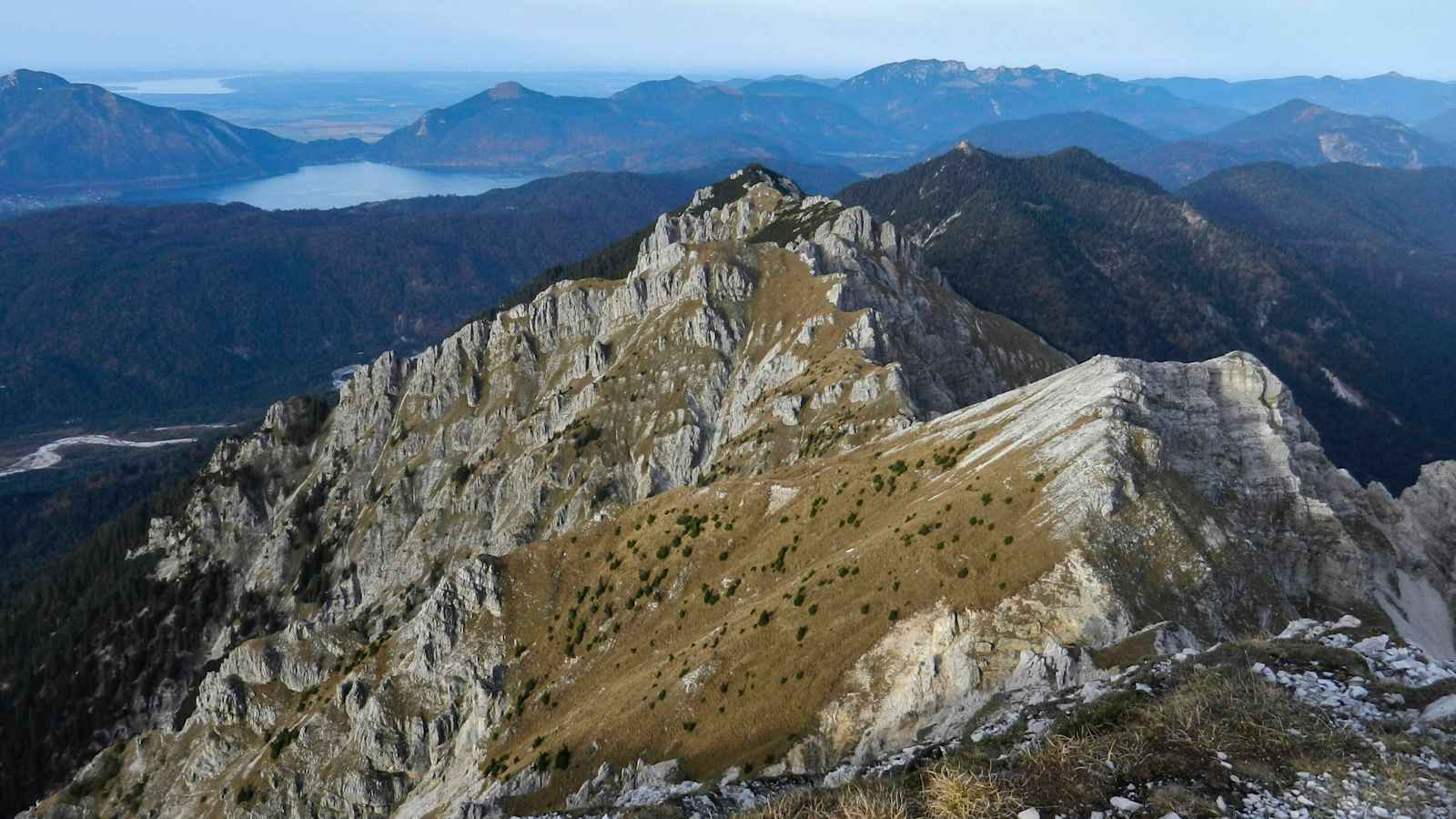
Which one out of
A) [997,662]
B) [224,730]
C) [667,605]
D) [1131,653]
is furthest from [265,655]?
[1131,653]

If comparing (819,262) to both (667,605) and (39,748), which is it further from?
(39,748)

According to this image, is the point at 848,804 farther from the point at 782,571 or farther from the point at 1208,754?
the point at 782,571

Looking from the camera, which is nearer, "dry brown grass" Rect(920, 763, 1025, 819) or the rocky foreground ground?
the rocky foreground ground

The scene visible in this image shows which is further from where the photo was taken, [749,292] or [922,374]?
[749,292]

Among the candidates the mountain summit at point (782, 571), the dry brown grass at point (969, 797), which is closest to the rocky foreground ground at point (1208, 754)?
the dry brown grass at point (969, 797)

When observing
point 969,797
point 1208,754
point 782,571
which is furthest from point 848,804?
point 782,571

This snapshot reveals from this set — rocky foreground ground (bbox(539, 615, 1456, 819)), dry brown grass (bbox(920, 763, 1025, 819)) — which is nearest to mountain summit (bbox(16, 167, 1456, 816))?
rocky foreground ground (bbox(539, 615, 1456, 819))

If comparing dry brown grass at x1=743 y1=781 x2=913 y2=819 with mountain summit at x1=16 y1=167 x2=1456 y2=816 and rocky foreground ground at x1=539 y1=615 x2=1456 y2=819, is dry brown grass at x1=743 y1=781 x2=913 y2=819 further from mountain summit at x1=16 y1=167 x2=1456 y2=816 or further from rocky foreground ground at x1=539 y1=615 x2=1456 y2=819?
mountain summit at x1=16 y1=167 x2=1456 y2=816

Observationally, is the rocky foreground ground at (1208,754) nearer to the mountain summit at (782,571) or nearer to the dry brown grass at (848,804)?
the dry brown grass at (848,804)
